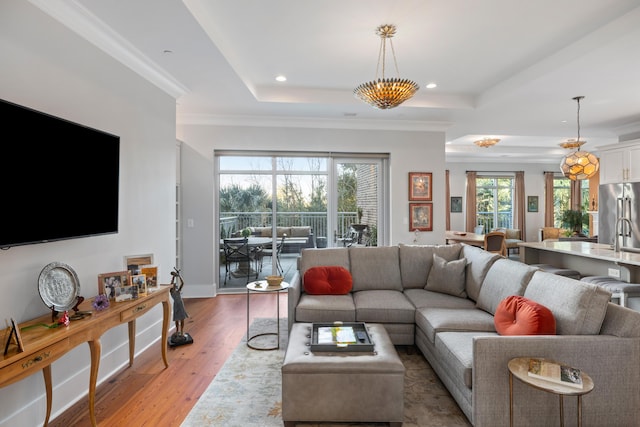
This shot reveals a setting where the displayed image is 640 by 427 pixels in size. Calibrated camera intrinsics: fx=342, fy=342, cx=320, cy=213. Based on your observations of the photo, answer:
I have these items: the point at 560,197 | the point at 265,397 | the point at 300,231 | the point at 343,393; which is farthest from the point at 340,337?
the point at 560,197

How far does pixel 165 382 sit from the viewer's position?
2.80 m

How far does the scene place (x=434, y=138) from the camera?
590cm

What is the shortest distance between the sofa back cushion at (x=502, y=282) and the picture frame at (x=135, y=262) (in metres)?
3.06

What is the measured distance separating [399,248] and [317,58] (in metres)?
2.37

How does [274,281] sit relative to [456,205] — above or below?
below

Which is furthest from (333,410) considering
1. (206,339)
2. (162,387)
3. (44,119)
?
(44,119)

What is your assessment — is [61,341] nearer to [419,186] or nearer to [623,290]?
[623,290]

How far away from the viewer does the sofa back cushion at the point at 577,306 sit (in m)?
2.05

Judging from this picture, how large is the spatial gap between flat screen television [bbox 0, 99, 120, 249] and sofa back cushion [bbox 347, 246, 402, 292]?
2.44 metres

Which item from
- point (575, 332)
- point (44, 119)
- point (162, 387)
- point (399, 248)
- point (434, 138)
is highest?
point (434, 138)

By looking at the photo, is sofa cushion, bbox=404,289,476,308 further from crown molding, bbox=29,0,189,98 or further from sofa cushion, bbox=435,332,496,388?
crown molding, bbox=29,0,189,98

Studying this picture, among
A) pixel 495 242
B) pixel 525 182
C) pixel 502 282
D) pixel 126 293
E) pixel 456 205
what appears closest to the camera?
pixel 126 293

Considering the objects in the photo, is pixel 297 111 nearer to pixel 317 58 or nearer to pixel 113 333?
pixel 317 58

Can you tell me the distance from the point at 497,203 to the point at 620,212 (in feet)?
15.3
